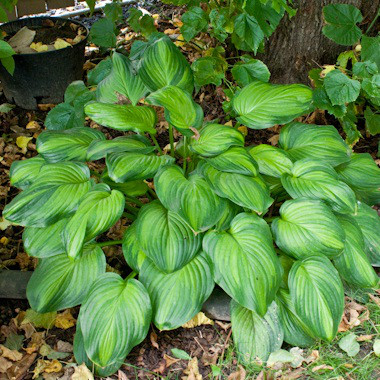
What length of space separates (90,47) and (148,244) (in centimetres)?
245

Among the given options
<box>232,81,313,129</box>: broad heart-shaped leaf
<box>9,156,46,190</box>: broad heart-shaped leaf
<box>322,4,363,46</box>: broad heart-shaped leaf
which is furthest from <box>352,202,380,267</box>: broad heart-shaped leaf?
<box>9,156,46,190</box>: broad heart-shaped leaf

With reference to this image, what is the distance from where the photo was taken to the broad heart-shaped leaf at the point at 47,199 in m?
1.99

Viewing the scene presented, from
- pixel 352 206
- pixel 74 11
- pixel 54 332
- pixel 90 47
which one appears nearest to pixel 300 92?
pixel 352 206

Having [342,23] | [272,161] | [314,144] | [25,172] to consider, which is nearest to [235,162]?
[272,161]

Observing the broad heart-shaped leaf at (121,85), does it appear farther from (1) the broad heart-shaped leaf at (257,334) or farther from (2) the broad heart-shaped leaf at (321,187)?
(1) the broad heart-shaped leaf at (257,334)

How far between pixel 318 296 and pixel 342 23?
1483 millimetres

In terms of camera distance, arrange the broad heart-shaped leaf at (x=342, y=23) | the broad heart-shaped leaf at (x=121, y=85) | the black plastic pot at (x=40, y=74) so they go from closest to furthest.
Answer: the broad heart-shaped leaf at (x=121, y=85) → the broad heart-shaped leaf at (x=342, y=23) → the black plastic pot at (x=40, y=74)

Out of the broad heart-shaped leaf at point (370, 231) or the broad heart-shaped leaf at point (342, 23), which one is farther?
the broad heart-shaped leaf at point (342, 23)

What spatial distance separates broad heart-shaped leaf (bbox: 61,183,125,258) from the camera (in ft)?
6.16

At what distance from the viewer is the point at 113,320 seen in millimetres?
1931

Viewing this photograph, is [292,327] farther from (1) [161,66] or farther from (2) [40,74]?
(2) [40,74]

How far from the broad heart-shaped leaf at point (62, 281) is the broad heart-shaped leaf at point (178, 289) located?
22cm

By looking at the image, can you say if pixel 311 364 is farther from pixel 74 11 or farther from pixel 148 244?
pixel 74 11

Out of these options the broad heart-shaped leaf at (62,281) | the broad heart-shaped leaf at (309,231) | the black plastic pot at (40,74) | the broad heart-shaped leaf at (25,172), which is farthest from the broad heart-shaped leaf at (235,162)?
the black plastic pot at (40,74)
